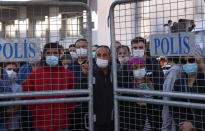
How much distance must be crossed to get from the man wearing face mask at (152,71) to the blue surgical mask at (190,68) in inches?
9.2

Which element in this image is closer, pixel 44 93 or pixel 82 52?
pixel 44 93

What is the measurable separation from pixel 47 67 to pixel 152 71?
1037 millimetres

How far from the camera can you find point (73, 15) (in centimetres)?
275

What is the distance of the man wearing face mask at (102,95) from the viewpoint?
3256 millimetres

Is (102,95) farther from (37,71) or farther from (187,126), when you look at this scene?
(187,126)

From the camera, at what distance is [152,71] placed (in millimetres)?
2535

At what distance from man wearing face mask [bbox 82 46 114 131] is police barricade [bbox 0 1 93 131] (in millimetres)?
501

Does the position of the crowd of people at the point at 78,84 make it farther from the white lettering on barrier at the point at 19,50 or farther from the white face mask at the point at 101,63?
the white face mask at the point at 101,63

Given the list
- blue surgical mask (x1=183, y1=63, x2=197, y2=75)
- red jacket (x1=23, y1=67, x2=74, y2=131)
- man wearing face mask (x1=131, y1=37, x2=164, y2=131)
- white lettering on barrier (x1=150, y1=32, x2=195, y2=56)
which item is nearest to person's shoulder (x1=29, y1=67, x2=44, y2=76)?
red jacket (x1=23, y1=67, x2=74, y2=131)

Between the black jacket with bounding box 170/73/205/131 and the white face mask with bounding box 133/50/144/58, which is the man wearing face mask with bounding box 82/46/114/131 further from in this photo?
the black jacket with bounding box 170/73/205/131

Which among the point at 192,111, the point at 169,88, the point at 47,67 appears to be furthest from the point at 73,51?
the point at 192,111

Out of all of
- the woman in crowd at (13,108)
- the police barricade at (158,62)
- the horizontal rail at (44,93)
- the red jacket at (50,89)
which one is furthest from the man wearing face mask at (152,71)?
the woman in crowd at (13,108)

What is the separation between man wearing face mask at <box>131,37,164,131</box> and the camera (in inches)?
97.0

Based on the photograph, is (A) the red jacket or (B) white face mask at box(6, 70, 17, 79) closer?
(A) the red jacket
